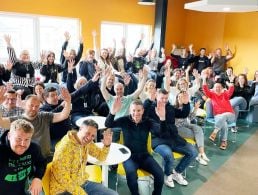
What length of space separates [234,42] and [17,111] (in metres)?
8.21

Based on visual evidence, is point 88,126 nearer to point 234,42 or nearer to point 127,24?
point 127,24

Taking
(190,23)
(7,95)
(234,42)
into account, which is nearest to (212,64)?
(234,42)

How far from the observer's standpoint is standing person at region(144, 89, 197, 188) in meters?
3.66

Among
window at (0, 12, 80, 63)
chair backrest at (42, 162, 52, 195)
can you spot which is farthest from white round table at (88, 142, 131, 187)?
window at (0, 12, 80, 63)

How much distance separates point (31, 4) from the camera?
713 centimetres

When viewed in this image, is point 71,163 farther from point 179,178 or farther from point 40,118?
point 179,178

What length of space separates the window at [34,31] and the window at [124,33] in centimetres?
102

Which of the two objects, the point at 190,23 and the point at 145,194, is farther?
the point at 190,23

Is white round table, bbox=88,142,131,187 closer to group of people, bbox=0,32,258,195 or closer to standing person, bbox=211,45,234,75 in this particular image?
group of people, bbox=0,32,258,195

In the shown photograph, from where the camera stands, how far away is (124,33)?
9516 millimetres

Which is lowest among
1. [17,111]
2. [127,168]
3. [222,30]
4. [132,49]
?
[127,168]

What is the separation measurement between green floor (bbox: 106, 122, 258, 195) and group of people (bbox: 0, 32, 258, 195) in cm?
12

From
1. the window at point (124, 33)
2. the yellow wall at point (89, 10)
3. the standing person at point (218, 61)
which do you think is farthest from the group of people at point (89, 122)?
the standing person at point (218, 61)

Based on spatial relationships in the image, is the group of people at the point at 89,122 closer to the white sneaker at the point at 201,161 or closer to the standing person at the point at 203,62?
the white sneaker at the point at 201,161
